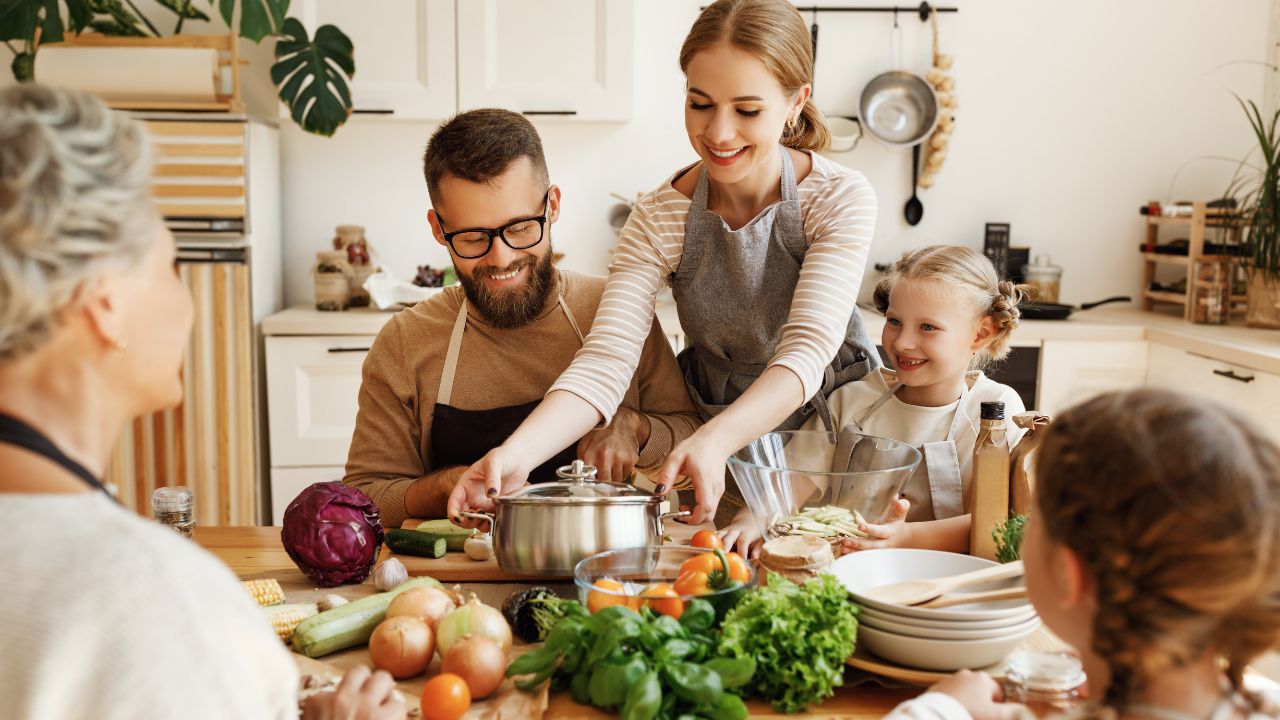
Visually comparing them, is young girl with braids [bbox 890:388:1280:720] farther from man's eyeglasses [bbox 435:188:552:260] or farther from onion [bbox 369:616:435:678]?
man's eyeglasses [bbox 435:188:552:260]

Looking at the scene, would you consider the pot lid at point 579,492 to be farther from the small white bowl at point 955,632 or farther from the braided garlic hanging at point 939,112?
the braided garlic hanging at point 939,112

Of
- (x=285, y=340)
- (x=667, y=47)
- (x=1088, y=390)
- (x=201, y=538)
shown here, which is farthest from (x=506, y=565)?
(x=667, y=47)

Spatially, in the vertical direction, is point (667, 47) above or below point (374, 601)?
above

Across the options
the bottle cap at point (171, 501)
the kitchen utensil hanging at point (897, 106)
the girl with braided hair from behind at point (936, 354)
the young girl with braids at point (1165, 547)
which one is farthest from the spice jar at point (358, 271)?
the young girl with braids at point (1165, 547)

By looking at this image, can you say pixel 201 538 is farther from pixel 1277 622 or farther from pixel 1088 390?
pixel 1277 622

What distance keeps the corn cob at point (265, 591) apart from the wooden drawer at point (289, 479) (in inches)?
88.6

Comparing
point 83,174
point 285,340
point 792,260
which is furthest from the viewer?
point 285,340

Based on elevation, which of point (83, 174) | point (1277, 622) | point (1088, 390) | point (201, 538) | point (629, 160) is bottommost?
point (201, 538)

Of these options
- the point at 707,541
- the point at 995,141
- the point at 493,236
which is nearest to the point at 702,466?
the point at 707,541

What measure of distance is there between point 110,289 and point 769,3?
1218 millimetres

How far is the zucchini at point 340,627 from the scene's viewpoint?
1224mm

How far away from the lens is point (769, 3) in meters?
1.74

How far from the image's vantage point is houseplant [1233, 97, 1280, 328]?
132 inches

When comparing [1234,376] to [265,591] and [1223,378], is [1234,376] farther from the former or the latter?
[265,591]
